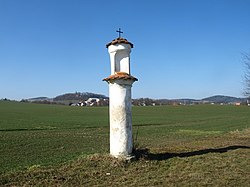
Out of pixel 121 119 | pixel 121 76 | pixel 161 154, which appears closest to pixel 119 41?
pixel 121 76

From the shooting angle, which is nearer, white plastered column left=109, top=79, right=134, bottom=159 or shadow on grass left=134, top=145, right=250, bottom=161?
white plastered column left=109, top=79, right=134, bottom=159

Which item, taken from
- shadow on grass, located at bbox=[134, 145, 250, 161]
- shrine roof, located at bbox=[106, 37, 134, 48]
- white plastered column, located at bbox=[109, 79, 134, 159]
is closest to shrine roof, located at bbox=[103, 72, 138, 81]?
white plastered column, located at bbox=[109, 79, 134, 159]

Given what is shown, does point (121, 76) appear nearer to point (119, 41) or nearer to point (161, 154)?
point (119, 41)

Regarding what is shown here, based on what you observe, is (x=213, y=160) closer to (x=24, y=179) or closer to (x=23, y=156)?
(x=24, y=179)

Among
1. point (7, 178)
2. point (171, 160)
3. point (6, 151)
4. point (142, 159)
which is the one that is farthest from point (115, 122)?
point (6, 151)

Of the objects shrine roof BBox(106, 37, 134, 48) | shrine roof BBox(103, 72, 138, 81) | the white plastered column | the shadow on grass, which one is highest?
shrine roof BBox(106, 37, 134, 48)

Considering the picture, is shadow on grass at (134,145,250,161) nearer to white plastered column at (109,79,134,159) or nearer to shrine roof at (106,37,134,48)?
white plastered column at (109,79,134,159)

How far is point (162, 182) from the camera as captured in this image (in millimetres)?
7098

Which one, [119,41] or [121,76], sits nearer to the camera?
[121,76]

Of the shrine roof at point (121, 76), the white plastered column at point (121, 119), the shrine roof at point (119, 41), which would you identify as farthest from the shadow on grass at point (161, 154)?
the shrine roof at point (119, 41)

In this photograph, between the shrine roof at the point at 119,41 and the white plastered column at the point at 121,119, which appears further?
the shrine roof at the point at 119,41

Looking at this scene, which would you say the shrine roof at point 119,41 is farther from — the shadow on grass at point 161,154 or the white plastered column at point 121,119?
the shadow on grass at point 161,154

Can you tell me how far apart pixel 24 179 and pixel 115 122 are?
10.0ft

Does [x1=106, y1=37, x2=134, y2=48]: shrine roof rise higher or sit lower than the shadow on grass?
higher
